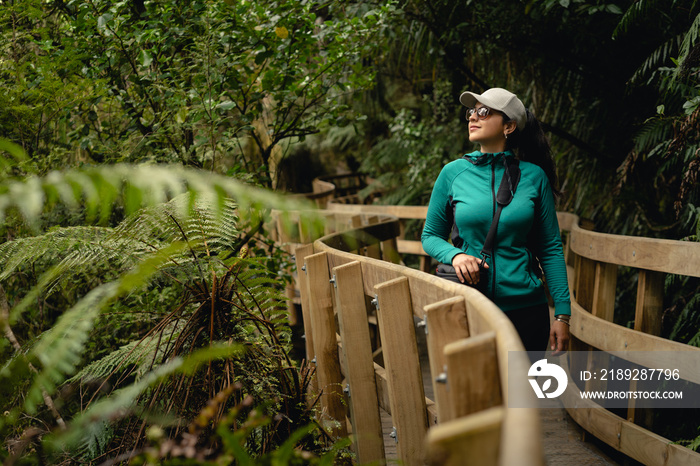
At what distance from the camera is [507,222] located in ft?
8.51

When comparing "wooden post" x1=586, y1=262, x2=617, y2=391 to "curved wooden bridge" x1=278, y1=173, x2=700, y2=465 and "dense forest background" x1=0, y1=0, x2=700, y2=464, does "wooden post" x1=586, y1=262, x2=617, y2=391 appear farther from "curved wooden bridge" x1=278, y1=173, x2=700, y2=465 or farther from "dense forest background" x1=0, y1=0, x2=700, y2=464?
"dense forest background" x1=0, y1=0, x2=700, y2=464

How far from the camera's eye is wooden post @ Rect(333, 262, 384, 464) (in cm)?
262

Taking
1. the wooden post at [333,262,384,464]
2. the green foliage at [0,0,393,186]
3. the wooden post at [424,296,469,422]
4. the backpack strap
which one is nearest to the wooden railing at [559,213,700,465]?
the backpack strap

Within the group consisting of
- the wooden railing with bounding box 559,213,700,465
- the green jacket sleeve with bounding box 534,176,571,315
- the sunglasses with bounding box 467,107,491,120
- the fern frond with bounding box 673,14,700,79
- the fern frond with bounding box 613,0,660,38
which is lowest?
the wooden railing with bounding box 559,213,700,465

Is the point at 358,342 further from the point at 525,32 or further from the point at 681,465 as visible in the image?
the point at 525,32

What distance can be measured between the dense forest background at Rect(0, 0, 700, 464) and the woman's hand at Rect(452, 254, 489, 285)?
32.8 inches

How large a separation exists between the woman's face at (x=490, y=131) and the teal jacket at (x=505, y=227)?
6 centimetres

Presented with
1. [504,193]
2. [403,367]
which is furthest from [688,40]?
[403,367]

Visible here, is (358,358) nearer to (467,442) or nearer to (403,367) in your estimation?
(403,367)

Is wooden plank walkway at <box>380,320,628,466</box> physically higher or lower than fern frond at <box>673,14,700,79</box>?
lower

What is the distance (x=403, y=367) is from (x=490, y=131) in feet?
4.04

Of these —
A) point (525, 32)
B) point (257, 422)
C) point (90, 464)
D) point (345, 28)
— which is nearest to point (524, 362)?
point (257, 422)

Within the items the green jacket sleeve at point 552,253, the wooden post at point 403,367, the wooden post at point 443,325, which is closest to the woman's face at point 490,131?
the green jacket sleeve at point 552,253

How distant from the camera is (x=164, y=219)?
2566 mm
